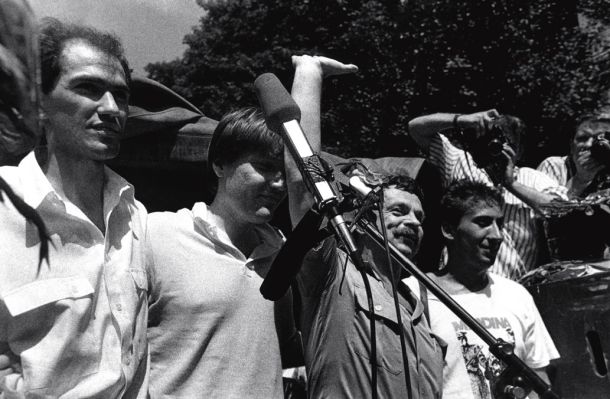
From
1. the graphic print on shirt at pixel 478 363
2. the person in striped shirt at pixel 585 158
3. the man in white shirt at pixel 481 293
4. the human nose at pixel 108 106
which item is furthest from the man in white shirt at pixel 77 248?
the person in striped shirt at pixel 585 158

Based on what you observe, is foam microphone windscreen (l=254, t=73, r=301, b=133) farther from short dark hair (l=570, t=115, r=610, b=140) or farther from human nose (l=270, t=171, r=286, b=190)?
short dark hair (l=570, t=115, r=610, b=140)

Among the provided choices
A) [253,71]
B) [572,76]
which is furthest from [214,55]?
[572,76]

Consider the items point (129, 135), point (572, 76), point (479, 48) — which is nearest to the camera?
point (129, 135)

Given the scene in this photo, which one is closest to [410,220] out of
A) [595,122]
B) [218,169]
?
[218,169]

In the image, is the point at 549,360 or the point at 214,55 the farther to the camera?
the point at 214,55

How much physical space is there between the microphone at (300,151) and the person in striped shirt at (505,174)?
218 cm

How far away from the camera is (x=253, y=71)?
698 inches

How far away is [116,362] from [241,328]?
0.40 metres

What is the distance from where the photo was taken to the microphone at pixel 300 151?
4.99ft

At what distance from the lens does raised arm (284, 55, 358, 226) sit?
6.40 ft

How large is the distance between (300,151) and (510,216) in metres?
2.51

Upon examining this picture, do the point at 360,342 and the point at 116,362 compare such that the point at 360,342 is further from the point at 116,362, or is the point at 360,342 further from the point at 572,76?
the point at 572,76

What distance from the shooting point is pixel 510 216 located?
3.89m

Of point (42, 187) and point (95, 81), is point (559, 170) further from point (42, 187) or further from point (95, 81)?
point (42, 187)
